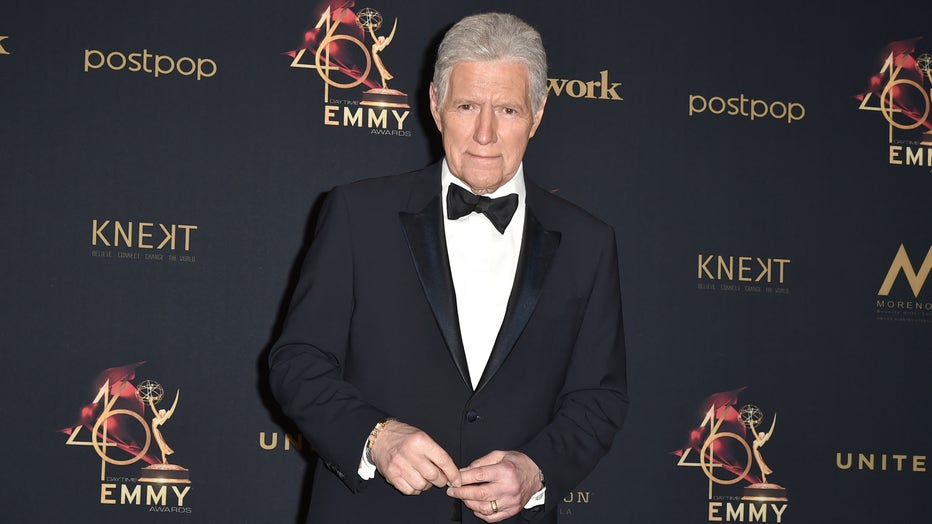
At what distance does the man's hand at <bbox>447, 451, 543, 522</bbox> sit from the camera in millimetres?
1512

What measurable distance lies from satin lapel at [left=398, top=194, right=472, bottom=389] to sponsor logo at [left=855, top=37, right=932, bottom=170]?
2699mm

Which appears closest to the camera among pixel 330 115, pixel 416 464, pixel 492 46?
pixel 416 464

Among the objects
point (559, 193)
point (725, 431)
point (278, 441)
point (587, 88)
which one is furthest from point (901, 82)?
point (278, 441)

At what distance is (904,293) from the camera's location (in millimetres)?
3797

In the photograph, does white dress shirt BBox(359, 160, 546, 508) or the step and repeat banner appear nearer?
white dress shirt BBox(359, 160, 546, 508)

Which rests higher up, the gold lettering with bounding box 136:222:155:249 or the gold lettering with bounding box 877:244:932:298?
the gold lettering with bounding box 136:222:155:249

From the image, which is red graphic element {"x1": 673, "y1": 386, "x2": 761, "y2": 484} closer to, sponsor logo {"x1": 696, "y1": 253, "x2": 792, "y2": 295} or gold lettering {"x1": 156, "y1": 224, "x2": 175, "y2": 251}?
sponsor logo {"x1": 696, "y1": 253, "x2": 792, "y2": 295}

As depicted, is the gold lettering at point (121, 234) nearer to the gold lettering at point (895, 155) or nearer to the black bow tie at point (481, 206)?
the black bow tie at point (481, 206)

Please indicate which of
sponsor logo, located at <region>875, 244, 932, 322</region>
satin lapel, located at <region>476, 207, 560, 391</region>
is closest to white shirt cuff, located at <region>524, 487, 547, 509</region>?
satin lapel, located at <region>476, 207, 560, 391</region>

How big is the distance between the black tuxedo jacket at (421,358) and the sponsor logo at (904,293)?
237cm

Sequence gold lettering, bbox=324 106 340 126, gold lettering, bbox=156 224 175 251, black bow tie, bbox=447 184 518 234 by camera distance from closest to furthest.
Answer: black bow tie, bbox=447 184 518 234
gold lettering, bbox=156 224 175 251
gold lettering, bbox=324 106 340 126

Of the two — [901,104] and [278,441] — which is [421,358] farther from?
[901,104]

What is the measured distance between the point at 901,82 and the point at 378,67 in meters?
2.12

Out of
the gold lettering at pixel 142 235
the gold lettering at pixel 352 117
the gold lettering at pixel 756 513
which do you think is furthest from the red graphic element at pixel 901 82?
the gold lettering at pixel 142 235
